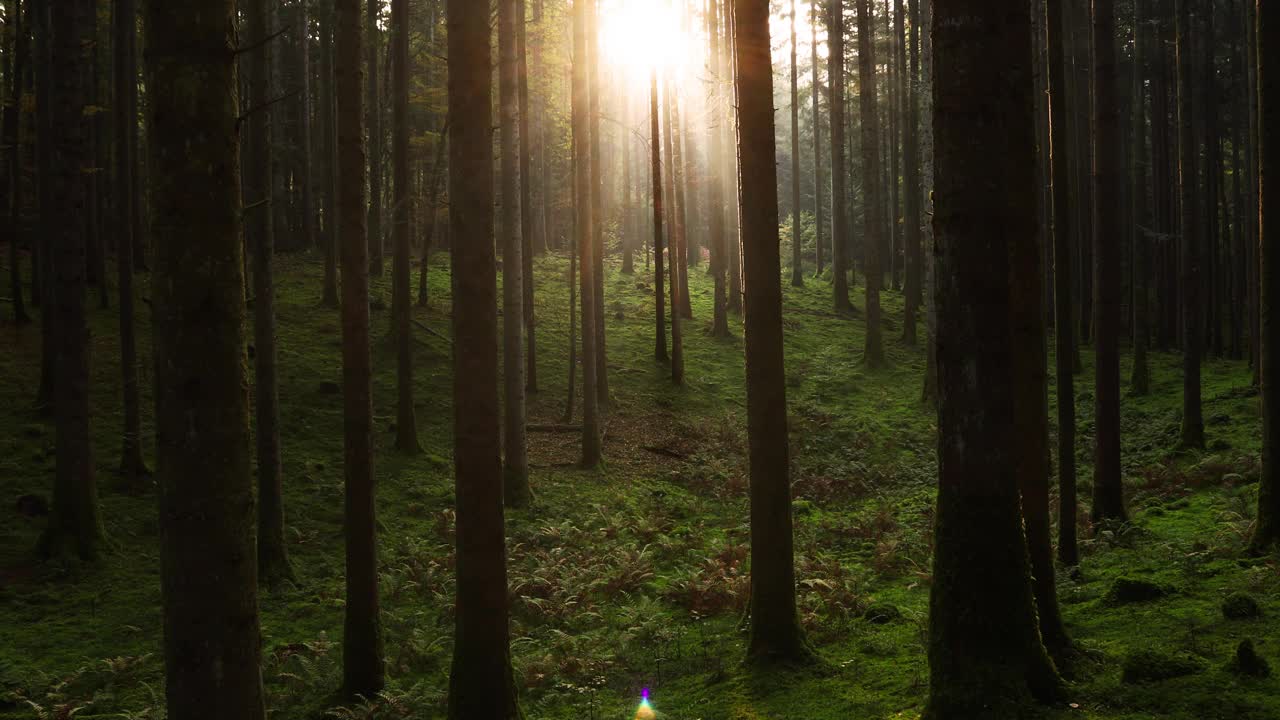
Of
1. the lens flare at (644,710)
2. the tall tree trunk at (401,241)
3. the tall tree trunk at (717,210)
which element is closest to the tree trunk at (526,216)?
the tall tree trunk at (401,241)

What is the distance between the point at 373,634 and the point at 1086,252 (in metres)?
30.6

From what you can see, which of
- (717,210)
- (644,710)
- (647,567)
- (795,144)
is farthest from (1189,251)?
(795,144)

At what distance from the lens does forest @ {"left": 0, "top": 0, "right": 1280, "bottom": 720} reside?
12.6 ft

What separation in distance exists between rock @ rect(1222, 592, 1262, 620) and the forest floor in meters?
0.11

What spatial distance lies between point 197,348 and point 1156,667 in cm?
595

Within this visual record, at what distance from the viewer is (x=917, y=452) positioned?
18953mm

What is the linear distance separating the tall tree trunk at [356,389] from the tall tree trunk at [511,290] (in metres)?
6.91

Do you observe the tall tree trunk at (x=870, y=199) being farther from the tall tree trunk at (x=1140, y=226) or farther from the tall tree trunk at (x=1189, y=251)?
the tall tree trunk at (x=1189, y=251)

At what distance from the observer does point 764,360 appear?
7.53 metres

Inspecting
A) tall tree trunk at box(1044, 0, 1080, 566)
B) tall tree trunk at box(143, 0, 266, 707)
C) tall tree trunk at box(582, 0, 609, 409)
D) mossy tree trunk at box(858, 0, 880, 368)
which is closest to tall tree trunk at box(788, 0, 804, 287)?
mossy tree trunk at box(858, 0, 880, 368)

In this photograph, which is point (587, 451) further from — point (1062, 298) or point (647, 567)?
point (1062, 298)

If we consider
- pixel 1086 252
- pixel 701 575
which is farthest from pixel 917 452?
pixel 1086 252

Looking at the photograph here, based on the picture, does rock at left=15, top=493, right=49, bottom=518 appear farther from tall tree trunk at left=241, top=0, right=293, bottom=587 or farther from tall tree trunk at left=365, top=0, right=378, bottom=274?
tall tree trunk at left=365, top=0, right=378, bottom=274

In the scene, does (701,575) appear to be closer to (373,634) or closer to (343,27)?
(373,634)
